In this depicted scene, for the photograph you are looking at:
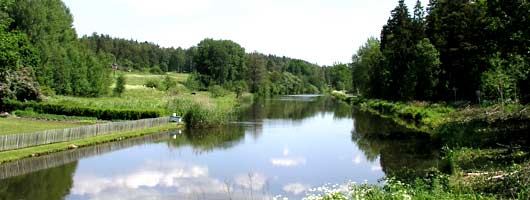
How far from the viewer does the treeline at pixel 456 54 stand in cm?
2818

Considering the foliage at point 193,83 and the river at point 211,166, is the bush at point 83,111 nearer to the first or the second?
the river at point 211,166

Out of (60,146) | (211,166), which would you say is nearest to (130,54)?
(60,146)

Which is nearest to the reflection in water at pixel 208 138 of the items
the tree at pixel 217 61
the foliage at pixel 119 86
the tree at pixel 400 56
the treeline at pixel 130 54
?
the tree at pixel 400 56

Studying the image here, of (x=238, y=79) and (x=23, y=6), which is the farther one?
(x=238, y=79)

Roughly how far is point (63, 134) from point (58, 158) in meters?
4.73

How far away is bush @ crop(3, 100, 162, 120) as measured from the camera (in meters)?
46.8

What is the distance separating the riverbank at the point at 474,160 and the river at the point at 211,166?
168 centimetres

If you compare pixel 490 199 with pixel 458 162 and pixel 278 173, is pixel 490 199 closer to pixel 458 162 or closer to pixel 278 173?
pixel 458 162

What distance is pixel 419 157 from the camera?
26.8m

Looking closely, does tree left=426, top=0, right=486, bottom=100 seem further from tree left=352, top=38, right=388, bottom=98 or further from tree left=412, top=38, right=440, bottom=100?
tree left=352, top=38, right=388, bottom=98

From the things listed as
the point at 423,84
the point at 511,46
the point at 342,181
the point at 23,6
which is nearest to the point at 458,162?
the point at 342,181

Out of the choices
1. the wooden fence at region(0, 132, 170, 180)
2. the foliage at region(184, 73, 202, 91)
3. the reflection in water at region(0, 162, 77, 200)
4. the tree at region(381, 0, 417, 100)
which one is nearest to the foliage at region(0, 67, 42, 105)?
the wooden fence at region(0, 132, 170, 180)

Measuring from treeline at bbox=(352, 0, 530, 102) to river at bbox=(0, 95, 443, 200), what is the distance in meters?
8.12

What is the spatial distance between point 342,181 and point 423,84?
1686 inches
